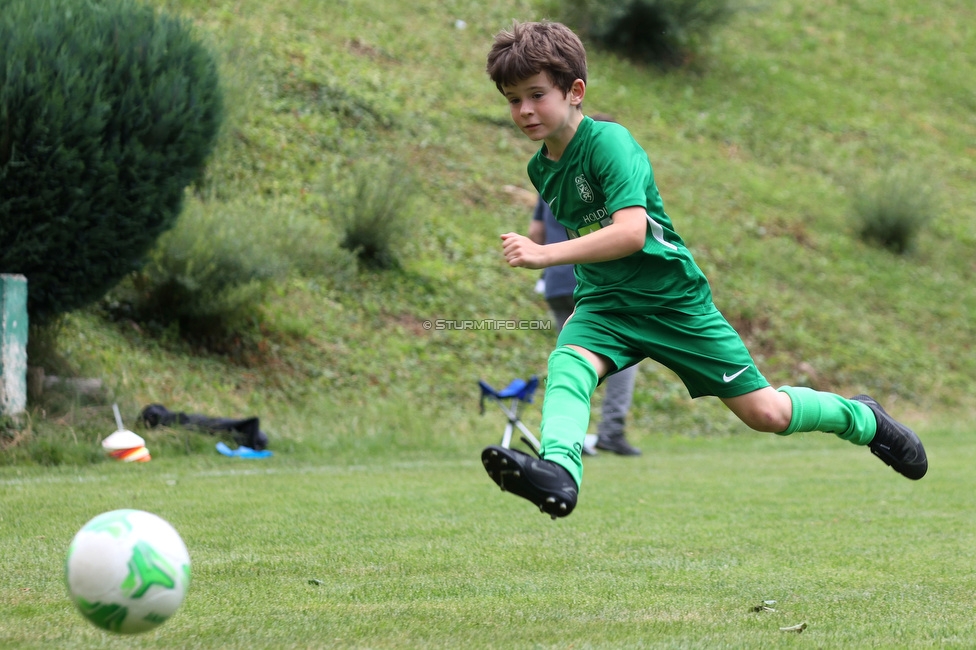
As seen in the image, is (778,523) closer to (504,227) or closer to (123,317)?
(123,317)

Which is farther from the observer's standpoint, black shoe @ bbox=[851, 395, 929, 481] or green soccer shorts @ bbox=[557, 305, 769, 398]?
black shoe @ bbox=[851, 395, 929, 481]

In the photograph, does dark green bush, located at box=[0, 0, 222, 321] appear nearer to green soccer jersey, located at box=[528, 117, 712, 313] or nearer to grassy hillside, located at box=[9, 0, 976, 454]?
grassy hillside, located at box=[9, 0, 976, 454]

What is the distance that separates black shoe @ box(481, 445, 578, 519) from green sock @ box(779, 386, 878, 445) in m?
1.41

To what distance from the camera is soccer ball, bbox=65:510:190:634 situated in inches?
99.4

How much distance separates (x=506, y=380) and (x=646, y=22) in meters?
11.9

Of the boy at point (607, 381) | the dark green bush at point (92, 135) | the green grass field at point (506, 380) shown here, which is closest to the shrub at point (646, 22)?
the green grass field at point (506, 380)

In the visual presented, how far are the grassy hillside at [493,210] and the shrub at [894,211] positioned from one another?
32cm

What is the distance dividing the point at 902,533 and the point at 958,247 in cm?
1551

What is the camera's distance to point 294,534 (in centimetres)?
470

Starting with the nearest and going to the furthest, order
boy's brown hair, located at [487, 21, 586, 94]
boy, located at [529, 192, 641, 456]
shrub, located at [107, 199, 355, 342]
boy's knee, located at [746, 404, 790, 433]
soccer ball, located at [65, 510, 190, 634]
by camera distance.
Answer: soccer ball, located at [65, 510, 190, 634], boy's brown hair, located at [487, 21, 586, 94], boy's knee, located at [746, 404, 790, 433], boy, located at [529, 192, 641, 456], shrub, located at [107, 199, 355, 342]

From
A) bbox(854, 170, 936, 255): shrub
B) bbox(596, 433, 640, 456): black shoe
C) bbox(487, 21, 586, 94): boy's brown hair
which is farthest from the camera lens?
bbox(854, 170, 936, 255): shrub

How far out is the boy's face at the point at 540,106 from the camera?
3657 mm

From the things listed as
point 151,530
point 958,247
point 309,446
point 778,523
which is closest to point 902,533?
point 778,523

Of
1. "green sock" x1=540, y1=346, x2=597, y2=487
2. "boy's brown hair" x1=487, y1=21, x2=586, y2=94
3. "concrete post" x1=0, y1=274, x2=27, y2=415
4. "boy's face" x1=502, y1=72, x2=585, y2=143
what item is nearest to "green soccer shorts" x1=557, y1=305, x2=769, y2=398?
"green sock" x1=540, y1=346, x2=597, y2=487
